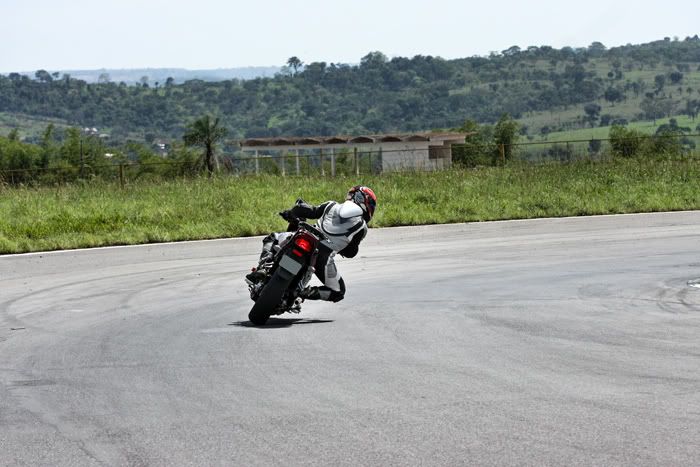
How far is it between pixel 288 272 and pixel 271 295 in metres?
0.30

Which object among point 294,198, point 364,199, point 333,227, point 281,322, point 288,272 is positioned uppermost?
point 364,199

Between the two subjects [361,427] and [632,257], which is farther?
[632,257]

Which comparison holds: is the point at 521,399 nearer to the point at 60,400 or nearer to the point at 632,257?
the point at 60,400

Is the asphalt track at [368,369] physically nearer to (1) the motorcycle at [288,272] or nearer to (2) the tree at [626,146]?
(1) the motorcycle at [288,272]

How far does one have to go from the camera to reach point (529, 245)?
64.1 ft

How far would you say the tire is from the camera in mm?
10711

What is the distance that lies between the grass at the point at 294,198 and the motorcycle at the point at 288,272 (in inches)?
447

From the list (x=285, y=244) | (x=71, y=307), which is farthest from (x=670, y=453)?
(x=71, y=307)

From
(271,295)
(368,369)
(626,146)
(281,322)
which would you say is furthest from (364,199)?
(626,146)

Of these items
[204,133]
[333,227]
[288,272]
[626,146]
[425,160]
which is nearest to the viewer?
[288,272]

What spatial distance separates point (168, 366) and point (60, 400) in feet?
4.45

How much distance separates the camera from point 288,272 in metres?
10.6

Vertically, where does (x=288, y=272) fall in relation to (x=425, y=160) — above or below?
above

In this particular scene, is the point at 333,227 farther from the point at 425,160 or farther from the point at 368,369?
the point at 425,160
